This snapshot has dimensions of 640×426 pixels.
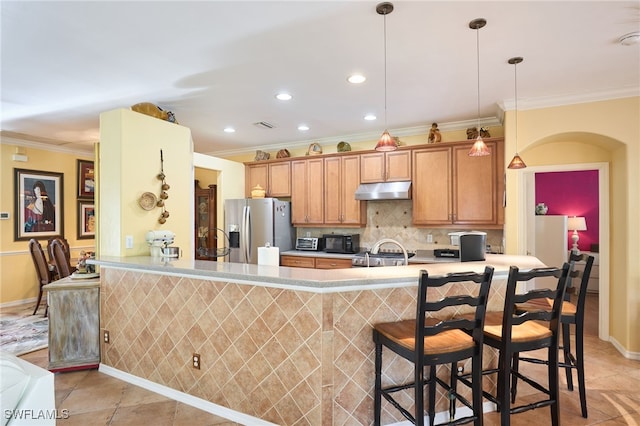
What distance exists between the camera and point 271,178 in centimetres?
580

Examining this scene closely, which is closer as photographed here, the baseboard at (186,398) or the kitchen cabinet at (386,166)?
the baseboard at (186,398)

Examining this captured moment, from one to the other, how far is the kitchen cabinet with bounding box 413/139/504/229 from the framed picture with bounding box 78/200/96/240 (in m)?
5.69

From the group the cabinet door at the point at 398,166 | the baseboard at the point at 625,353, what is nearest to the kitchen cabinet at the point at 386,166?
the cabinet door at the point at 398,166

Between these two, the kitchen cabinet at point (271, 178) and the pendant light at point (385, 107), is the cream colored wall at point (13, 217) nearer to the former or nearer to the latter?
the kitchen cabinet at point (271, 178)

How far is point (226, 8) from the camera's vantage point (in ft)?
7.02

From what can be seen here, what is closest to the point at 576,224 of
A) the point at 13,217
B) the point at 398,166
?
the point at 398,166

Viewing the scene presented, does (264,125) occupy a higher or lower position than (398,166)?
higher

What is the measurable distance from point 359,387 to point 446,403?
71 cm

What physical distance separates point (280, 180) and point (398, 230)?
207 cm

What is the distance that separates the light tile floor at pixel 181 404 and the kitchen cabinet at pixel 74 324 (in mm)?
123

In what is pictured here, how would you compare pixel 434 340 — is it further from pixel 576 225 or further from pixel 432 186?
pixel 576 225

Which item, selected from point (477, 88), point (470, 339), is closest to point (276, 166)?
point (477, 88)

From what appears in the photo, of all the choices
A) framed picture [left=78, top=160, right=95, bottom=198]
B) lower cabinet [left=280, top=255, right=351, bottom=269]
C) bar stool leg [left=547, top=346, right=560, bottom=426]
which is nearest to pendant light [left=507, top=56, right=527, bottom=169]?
bar stool leg [left=547, top=346, right=560, bottom=426]

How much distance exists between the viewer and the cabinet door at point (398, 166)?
4.78 meters
